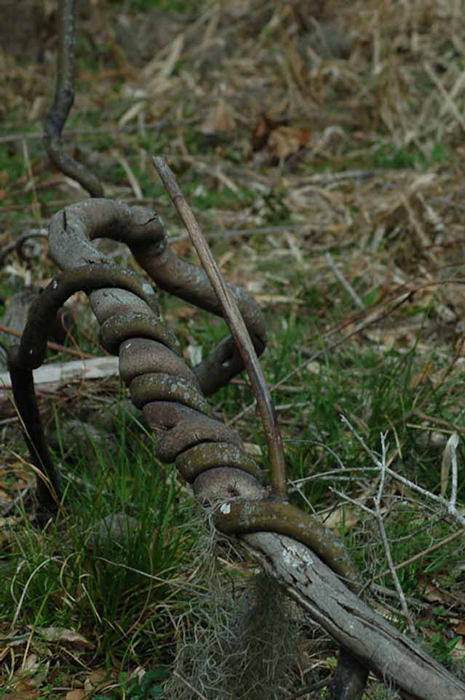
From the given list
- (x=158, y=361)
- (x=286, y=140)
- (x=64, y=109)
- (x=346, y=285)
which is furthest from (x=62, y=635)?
(x=286, y=140)

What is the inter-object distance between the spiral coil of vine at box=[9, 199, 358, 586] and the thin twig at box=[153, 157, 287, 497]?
38 mm

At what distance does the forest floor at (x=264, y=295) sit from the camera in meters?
1.94

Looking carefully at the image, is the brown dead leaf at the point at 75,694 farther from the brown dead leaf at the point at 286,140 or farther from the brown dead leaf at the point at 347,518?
the brown dead leaf at the point at 286,140

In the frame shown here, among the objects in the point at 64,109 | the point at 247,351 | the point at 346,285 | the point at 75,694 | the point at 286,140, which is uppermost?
the point at 247,351

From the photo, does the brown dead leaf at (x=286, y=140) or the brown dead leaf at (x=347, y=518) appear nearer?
the brown dead leaf at (x=347, y=518)

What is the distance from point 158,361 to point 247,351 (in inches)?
7.0

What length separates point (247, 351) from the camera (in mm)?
1357

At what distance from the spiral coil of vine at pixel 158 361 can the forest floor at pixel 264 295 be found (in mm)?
114

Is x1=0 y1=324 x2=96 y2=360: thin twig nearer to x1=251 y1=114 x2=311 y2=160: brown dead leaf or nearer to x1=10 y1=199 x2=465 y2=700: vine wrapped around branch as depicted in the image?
x1=10 y1=199 x2=465 y2=700: vine wrapped around branch

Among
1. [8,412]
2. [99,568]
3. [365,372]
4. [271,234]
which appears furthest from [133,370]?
[271,234]

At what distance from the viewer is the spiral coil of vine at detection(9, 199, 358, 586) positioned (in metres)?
1.24

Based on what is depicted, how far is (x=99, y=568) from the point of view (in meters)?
1.96

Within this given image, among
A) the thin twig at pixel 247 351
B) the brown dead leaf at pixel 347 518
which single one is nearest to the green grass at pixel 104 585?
the brown dead leaf at pixel 347 518

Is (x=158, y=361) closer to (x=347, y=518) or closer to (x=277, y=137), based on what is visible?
(x=347, y=518)
